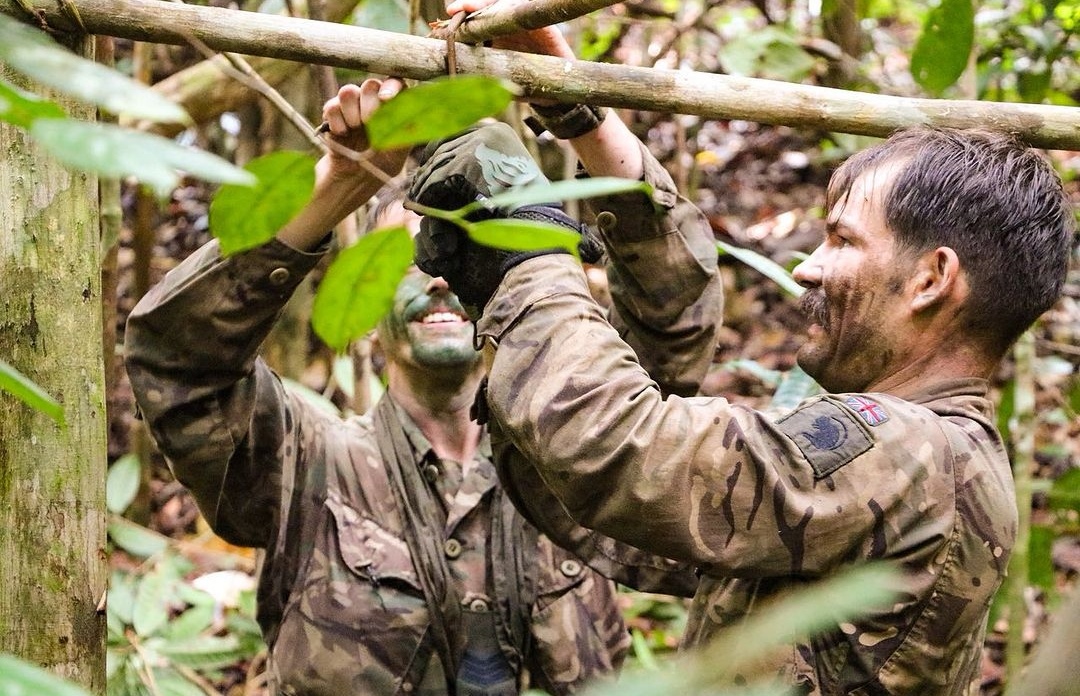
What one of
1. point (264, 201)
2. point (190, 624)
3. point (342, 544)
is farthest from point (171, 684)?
point (264, 201)

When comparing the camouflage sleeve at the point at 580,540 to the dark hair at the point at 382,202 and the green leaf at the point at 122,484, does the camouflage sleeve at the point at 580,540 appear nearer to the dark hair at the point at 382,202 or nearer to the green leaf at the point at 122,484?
the dark hair at the point at 382,202

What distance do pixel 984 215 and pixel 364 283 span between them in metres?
1.17

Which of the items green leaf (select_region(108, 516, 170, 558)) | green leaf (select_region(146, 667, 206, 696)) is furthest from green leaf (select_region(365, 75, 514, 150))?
green leaf (select_region(108, 516, 170, 558))

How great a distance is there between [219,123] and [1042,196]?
395 centimetres

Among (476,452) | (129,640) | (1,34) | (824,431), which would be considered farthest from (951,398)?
(129,640)

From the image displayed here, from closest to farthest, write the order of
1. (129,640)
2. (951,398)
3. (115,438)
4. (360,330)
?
1. (360,330)
2. (951,398)
3. (129,640)
4. (115,438)

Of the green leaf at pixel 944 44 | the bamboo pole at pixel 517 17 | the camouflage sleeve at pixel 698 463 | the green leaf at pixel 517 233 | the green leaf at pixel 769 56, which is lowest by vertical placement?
the camouflage sleeve at pixel 698 463

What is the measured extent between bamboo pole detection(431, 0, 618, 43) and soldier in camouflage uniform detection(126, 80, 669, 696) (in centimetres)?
66

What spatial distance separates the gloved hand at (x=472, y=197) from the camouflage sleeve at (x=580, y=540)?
0.36 m

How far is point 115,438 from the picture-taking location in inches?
192

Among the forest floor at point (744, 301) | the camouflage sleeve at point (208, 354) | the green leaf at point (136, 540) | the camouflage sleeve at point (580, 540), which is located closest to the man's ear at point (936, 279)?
the camouflage sleeve at point (580, 540)

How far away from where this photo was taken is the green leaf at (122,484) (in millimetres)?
3544

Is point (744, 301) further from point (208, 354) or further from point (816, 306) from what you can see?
point (208, 354)

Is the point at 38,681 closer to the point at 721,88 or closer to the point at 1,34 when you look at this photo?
the point at 1,34
